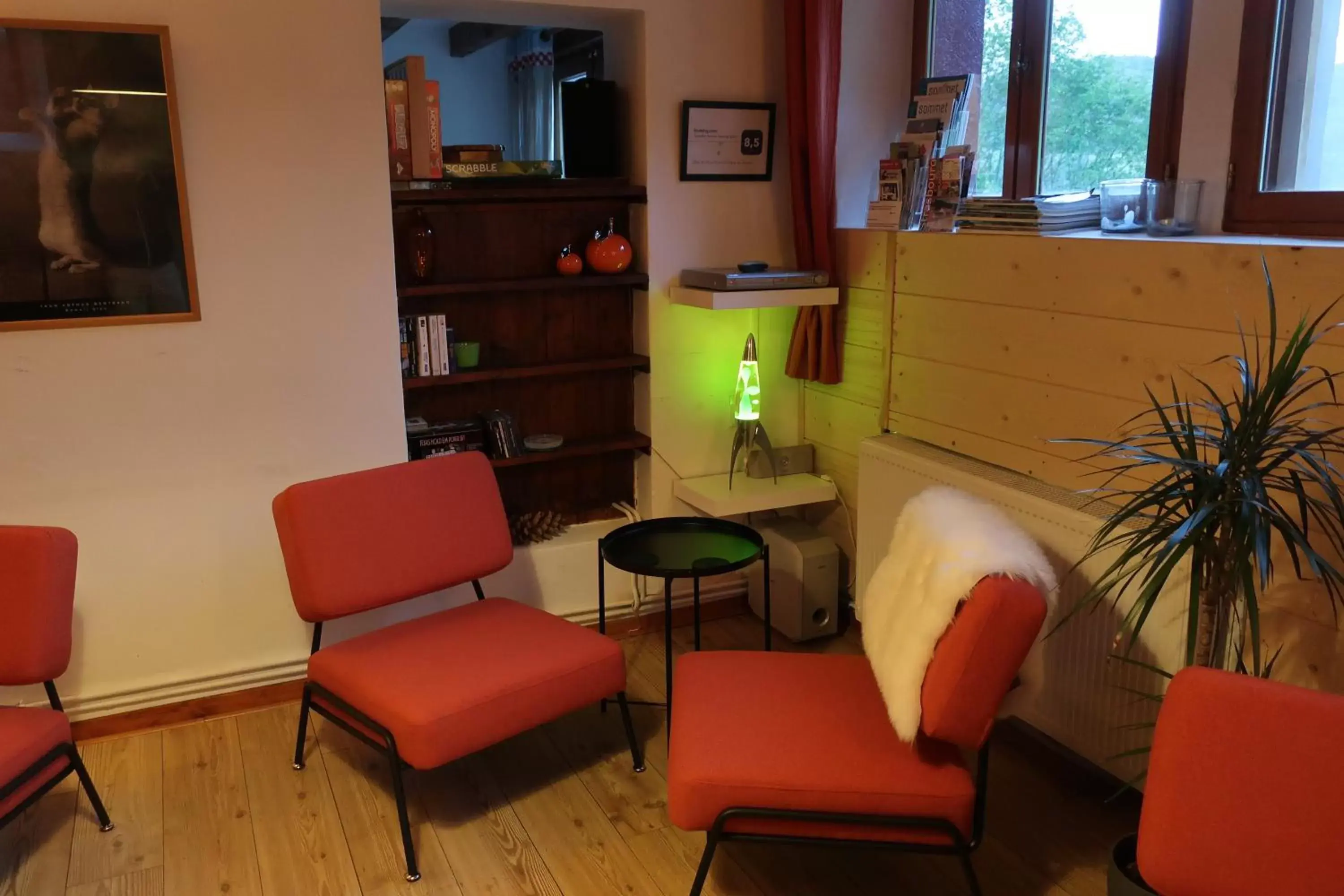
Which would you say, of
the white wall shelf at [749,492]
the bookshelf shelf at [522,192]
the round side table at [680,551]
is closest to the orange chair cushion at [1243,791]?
the round side table at [680,551]

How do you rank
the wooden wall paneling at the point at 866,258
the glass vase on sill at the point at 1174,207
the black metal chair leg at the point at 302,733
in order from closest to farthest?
1. the glass vase on sill at the point at 1174,207
2. the black metal chair leg at the point at 302,733
3. the wooden wall paneling at the point at 866,258

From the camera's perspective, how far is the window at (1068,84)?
8.71 ft

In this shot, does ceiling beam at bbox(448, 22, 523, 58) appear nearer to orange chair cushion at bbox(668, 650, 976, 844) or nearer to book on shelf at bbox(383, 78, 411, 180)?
book on shelf at bbox(383, 78, 411, 180)

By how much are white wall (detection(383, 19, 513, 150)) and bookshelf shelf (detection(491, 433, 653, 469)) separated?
359cm

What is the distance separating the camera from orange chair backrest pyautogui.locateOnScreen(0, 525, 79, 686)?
7.91 ft

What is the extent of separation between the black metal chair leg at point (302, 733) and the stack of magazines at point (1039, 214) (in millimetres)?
2165

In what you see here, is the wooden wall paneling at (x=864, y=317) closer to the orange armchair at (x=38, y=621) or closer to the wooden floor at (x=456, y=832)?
the wooden floor at (x=456, y=832)

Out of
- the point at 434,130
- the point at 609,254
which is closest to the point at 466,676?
the point at 609,254

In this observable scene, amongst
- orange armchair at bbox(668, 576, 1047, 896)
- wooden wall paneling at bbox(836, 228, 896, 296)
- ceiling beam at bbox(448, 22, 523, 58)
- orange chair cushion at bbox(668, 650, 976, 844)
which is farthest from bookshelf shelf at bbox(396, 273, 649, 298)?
ceiling beam at bbox(448, 22, 523, 58)

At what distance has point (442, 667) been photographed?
102 inches

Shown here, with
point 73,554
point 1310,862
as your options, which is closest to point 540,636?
point 73,554

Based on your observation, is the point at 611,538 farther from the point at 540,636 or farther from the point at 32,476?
the point at 32,476

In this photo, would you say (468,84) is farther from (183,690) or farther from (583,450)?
(183,690)

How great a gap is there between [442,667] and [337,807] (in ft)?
1.59
